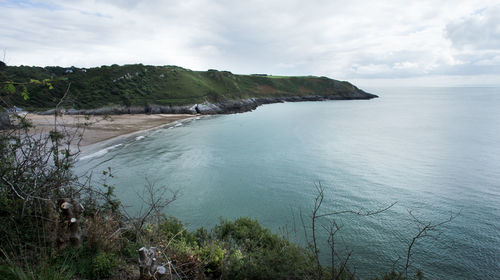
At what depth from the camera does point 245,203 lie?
15.8 meters

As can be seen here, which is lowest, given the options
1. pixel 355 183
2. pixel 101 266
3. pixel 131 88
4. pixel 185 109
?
pixel 355 183

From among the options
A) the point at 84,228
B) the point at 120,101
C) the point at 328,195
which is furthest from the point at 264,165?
the point at 120,101

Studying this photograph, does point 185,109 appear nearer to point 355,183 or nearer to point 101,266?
point 355,183

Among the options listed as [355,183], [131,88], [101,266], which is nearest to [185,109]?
[131,88]

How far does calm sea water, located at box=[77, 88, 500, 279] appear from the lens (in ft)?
35.2

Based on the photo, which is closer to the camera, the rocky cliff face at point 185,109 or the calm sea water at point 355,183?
the calm sea water at point 355,183

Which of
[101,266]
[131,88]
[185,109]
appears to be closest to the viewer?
[101,266]

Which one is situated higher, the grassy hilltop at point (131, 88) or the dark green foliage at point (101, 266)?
the grassy hilltop at point (131, 88)

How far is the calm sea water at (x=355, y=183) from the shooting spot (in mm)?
10727

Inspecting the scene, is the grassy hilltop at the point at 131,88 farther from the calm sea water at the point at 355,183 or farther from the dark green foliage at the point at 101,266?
the dark green foliage at the point at 101,266

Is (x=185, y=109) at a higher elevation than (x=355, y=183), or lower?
higher


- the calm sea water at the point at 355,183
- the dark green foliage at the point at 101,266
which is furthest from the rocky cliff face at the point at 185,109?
the dark green foliage at the point at 101,266

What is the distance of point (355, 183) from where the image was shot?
62.3ft

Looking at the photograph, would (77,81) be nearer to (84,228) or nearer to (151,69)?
(151,69)
